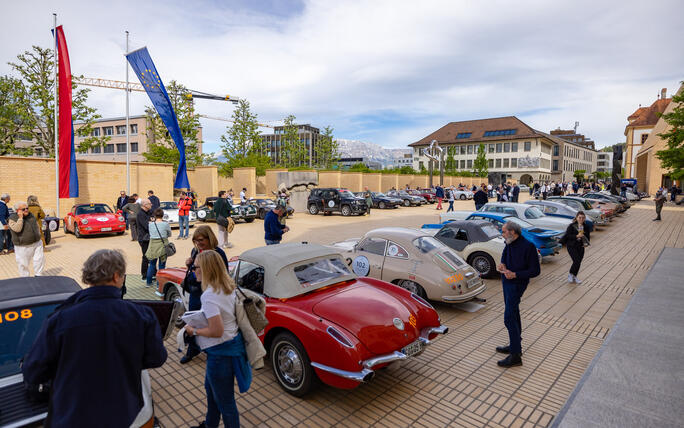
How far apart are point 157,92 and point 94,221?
6140 millimetres

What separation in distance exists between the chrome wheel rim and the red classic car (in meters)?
14.1

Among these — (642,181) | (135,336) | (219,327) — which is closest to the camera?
(135,336)

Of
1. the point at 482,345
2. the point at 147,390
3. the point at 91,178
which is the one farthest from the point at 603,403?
the point at 91,178

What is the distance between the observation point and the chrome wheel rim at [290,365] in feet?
13.8

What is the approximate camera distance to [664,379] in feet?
14.7

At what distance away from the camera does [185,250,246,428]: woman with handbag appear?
2.94 meters

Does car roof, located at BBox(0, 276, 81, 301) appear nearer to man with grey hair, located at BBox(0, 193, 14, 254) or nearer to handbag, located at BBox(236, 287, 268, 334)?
handbag, located at BBox(236, 287, 268, 334)

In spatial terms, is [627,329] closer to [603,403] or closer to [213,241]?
[603,403]

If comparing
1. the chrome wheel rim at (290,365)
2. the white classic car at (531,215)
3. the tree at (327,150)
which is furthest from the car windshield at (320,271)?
the tree at (327,150)

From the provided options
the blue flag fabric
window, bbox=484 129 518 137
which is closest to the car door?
the blue flag fabric

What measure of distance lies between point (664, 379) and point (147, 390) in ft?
18.6

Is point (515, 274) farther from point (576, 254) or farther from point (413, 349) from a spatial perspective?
point (576, 254)

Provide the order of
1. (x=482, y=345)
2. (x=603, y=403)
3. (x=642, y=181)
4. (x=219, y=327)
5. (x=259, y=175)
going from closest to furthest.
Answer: (x=219, y=327) → (x=603, y=403) → (x=482, y=345) → (x=259, y=175) → (x=642, y=181)

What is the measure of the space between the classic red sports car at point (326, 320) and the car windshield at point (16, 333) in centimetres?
213
